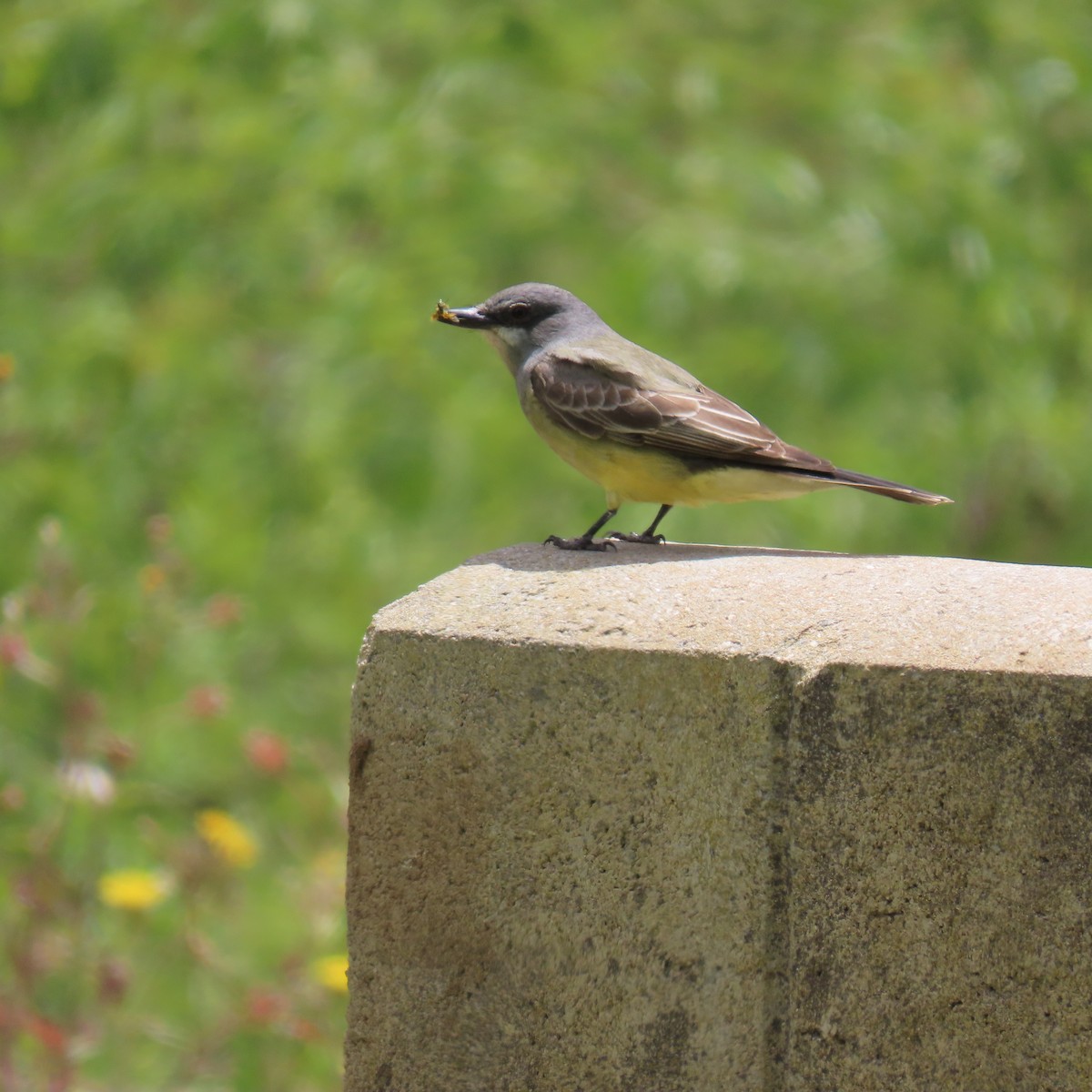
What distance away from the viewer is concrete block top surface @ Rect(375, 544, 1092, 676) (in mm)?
2303

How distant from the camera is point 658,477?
3775mm

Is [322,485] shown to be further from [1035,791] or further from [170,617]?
[1035,791]

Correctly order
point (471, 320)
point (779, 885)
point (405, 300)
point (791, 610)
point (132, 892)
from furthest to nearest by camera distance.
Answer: point (405, 300), point (132, 892), point (471, 320), point (791, 610), point (779, 885)

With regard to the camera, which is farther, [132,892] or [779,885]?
[132,892]

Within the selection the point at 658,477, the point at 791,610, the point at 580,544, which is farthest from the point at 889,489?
the point at 791,610

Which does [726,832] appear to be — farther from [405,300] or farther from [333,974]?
[405,300]

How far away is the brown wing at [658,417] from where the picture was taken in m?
3.64

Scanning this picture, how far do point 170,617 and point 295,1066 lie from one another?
169 cm

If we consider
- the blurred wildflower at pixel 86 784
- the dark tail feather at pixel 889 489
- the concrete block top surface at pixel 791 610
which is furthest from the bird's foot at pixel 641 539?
the blurred wildflower at pixel 86 784

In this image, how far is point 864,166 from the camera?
734cm

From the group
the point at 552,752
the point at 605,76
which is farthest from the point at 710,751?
the point at 605,76

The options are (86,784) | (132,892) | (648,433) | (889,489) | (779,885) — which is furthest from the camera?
(86,784)

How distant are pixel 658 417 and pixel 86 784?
2.03m

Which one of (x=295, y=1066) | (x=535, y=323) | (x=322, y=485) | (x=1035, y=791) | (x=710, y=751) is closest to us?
(x=1035, y=791)
